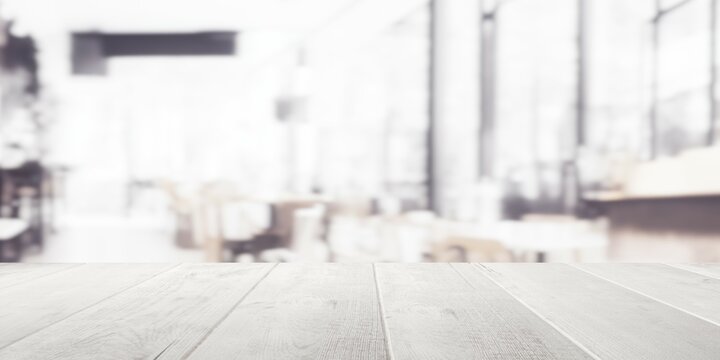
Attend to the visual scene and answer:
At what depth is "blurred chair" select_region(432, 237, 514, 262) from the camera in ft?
8.90

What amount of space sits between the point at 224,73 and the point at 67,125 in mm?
1164

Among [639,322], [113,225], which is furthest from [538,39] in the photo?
[639,322]

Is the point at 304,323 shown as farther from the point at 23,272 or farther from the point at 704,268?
the point at 704,268

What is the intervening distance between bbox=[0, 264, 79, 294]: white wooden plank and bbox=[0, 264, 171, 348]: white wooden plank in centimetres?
4

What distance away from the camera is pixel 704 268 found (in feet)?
5.88

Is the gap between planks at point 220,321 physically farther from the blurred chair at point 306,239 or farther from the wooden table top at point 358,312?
the blurred chair at point 306,239

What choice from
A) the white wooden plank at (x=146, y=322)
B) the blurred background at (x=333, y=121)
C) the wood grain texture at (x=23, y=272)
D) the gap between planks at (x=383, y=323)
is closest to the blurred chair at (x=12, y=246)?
the blurred background at (x=333, y=121)

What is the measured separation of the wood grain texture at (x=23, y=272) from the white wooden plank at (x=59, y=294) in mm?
39

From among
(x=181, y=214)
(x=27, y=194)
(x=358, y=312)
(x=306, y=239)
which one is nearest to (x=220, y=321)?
(x=358, y=312)

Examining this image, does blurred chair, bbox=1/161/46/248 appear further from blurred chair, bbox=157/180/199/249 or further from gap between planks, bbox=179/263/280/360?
gap between planks, bbox=179/263/280/360

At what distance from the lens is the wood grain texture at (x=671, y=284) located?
3.89 ft

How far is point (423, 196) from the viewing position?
4422 millimetres

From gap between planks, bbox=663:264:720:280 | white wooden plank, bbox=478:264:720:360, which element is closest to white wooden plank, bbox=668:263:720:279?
gap between planks, bbox=663:264:720:280

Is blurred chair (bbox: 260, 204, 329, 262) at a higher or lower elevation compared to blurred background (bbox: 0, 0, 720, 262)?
lower
